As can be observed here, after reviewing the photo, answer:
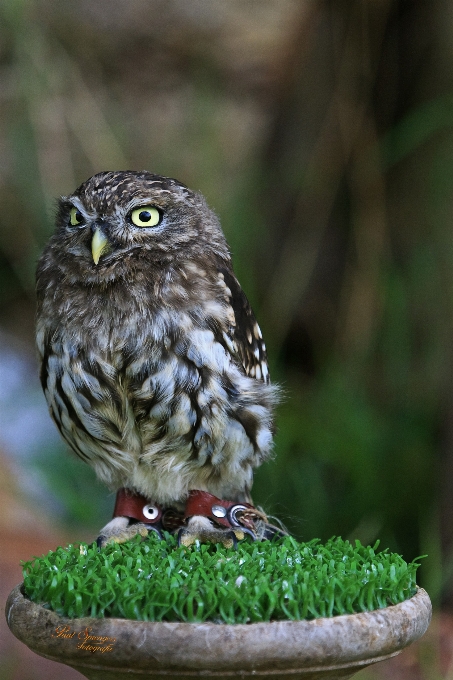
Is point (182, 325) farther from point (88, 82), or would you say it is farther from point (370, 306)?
point (88, 82)

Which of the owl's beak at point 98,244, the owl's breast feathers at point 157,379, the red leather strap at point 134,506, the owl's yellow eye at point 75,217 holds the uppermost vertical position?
the owl's yellow eye at point 75,217

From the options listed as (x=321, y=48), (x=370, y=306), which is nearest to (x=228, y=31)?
(x=321, y=48)

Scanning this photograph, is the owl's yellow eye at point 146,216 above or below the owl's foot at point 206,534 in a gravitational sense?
above

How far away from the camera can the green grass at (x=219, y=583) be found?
4.01 feet

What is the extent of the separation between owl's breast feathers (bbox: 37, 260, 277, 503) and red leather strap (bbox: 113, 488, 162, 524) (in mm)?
42

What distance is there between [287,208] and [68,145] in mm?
1204

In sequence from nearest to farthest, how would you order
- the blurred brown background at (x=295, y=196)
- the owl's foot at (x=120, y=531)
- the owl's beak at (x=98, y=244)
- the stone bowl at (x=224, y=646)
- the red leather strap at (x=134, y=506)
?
the stone bowl at (x=224, y=646)
the owl's beak at (x=98, y=244)
the owl's foot at (x=120, y=531)
the red leather strap at (x=134, y=506)
the blurred brown background at (x=295, y=196)

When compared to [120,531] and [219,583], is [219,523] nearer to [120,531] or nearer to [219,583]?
[120,531]

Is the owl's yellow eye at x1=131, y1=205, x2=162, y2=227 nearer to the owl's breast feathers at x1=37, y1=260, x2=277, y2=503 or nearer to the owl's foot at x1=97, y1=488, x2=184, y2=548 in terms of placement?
→ the owl's breast feathers at x1=37, y1=260, x2=277, y2=503

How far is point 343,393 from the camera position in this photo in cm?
350

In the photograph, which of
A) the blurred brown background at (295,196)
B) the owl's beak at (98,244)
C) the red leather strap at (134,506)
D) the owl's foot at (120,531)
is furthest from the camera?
the blurred brown background at (295,196)

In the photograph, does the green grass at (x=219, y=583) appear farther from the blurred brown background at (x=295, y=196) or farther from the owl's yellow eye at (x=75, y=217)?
the blurred brown background at (x=295, y=196)

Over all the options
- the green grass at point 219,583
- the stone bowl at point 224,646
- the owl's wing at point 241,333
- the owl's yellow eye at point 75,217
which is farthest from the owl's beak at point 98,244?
the stone bowl at point 224,646

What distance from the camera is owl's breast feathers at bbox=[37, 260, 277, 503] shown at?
1.72m
